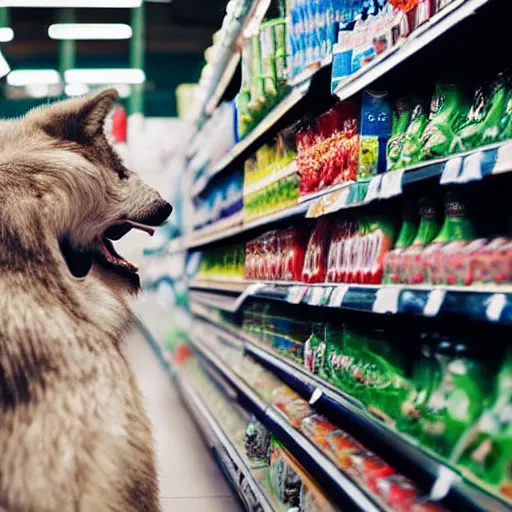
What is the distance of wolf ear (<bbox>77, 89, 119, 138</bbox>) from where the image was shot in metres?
2.39

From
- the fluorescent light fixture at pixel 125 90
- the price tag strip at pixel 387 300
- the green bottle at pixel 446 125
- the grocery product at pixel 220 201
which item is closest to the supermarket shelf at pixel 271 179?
the grocery product at pixel 220 201

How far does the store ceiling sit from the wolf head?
620 centimetres

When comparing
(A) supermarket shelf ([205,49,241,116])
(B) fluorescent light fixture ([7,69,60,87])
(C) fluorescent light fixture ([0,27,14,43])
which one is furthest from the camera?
(B) fluorescent light fixture ([7,69,60,87])

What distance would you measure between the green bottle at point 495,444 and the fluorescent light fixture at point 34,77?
9.15m

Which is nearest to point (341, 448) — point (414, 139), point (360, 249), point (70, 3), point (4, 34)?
point (360, 249)

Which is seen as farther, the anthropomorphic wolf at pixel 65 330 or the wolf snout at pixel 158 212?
the wolf snout at pixel 158 212

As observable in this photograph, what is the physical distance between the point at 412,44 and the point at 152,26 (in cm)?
879

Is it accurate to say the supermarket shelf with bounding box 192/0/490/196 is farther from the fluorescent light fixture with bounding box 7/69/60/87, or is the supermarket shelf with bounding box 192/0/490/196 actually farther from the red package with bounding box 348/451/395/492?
the fluorescent light fixture with bounding box 7/69/60/87

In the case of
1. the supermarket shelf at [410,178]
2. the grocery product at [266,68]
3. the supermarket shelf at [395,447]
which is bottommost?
the supermarket shelf at [395,447]

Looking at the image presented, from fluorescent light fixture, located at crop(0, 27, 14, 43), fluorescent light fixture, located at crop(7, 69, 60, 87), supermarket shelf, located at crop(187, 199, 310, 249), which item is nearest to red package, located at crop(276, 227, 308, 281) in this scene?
supermarket shelf, located at crop(187, 199, 310, 249)

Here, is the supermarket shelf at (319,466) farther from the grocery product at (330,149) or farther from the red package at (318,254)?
the grocery product at (330,149)

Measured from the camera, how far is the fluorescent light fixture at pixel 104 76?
30.4ft

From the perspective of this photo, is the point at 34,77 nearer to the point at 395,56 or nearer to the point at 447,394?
the point at 395,56

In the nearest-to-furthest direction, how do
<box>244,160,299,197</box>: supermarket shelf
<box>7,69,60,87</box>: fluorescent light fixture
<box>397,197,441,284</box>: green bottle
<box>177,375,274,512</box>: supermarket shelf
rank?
<box>397,197,441,284</box>: green bottle
<box>177,375,274,512</box>: supermarket shelf
<box>244,160,299,197</box>: supermarket shelf
<box>7,69,60,87</box>: fluorescent light fixture
